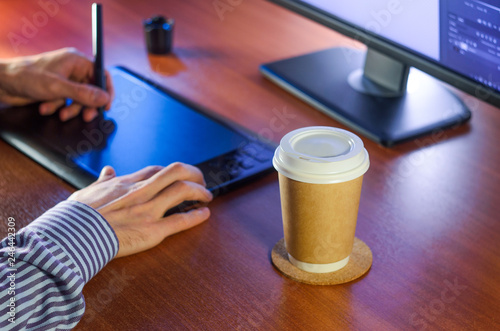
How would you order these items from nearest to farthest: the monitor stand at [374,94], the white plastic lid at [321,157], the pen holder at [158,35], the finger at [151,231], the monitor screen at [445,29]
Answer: the white plastic lid at [321,157], the finger at [151,231], the monitor screen at [445,29], the monitor stand at [374,94], the pen holder at [158,35]

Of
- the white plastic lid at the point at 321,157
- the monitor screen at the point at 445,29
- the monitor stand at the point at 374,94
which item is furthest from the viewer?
the monitor stand at the point at 374,94

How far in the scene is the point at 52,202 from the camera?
0.90 meters

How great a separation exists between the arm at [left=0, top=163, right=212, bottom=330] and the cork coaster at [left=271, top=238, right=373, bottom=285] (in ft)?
0.46

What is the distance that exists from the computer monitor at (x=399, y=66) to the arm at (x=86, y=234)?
0.40m

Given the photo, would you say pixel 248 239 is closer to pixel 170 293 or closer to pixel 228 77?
pixel 170 293

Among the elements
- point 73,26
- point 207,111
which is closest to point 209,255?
point 207,111

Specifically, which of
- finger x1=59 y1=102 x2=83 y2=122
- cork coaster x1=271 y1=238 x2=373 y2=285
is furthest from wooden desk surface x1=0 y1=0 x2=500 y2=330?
finger x1=59 y1=102 x2=83 y2=122

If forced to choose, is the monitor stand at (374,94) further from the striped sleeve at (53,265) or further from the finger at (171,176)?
the striped sleeve at (53,265)

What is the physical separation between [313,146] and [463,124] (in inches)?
21.6

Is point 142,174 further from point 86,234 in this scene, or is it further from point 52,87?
point 52,87

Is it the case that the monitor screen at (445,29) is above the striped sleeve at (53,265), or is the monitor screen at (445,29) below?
above

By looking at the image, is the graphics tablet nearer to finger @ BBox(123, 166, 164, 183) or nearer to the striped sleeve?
finger @ BBox(123, 166, 164, 183)

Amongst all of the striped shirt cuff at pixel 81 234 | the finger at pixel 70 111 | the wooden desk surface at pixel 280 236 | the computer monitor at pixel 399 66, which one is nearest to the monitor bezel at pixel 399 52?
the computer monitor at pixel 399 66

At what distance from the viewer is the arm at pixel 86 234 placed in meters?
0.70
